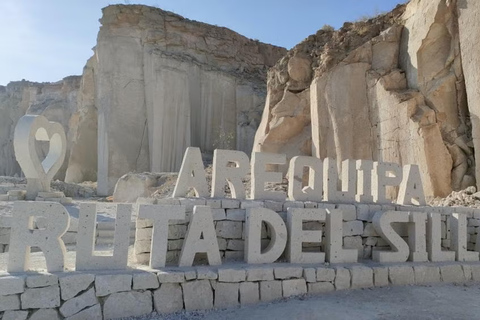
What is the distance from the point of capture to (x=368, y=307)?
4.95 metres

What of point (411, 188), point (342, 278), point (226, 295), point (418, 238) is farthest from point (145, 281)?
point (411, 188)

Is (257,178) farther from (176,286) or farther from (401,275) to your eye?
(401,275)

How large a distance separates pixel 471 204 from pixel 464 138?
7.69 ft

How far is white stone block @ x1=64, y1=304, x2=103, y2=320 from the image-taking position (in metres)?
4.28

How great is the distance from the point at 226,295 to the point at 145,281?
1.13m

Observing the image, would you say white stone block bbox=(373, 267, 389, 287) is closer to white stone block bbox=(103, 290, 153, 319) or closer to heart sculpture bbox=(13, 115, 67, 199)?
white stone block bbox=(103, 290, 153, 319)

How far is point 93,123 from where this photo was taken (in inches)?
997

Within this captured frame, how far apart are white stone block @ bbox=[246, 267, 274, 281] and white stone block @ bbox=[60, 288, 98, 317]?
2.03 m

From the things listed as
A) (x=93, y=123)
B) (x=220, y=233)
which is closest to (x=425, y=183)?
(x=220, y=233)

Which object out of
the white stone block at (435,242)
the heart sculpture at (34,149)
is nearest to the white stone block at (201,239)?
the white stone block at (435,242)

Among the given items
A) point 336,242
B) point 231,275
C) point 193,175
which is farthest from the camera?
point 193,175

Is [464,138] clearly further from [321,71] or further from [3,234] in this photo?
Result: [3,234]

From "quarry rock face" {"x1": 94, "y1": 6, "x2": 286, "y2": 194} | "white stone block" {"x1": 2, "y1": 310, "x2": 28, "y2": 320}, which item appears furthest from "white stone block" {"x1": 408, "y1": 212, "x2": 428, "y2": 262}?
"quarry rock face" {"x1": 94, "y1": 6, "x2": 286, "y2": 194}

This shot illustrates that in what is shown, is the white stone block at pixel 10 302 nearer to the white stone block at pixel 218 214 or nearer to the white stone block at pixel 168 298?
the white stone block at pixel 168 298
